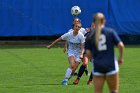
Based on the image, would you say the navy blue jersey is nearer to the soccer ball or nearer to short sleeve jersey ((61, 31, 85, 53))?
short sleeve jersey ((61, 31, 85, 53))

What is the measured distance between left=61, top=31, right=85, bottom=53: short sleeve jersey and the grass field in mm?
1060

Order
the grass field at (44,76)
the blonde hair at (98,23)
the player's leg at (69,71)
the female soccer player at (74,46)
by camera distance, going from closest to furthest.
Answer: the blonde hair at (98,23), the grass field at (44,76), the player's leg at (69,71), the female soccer player at (74,46)

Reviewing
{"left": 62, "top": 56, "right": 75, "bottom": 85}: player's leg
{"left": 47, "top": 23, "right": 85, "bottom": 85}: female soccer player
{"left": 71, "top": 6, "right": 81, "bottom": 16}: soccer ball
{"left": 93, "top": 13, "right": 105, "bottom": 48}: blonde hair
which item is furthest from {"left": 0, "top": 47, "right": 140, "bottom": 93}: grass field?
{"left": 93, "top": 13, "right": 105, "bottom": 48}: blonde hair

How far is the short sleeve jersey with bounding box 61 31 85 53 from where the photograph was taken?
49.3 feet

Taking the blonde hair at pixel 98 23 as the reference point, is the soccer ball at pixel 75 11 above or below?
below

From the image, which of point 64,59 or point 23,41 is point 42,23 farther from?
point 64,59

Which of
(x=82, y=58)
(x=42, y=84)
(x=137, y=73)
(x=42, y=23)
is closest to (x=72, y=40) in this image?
(x=82, y=58)

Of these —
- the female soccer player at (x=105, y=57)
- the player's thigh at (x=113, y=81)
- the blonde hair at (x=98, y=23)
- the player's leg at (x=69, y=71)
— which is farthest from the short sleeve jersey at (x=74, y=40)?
the blonde hair at (x=98, y=23)

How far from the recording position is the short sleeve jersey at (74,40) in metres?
15.0

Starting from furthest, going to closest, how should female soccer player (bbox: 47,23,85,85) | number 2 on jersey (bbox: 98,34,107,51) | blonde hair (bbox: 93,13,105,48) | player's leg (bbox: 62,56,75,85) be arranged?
female soccer player (bbox: 47,23,85,85) → player's leg (bbox: 62,56,75,85) → number 2 on jersey (bbox: 98,34,107,51) → blonde hair (bbox: 93,13,105,48)

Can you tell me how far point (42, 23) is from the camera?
112 ft

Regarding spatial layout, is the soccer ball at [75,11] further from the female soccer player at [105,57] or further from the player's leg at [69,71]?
the female soccer player at [105,57]

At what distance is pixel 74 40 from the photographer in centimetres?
1508

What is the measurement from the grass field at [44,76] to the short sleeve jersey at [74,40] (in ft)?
3.48
